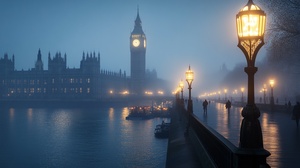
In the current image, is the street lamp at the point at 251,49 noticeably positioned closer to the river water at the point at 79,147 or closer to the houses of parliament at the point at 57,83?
the river water at the point at 79,147

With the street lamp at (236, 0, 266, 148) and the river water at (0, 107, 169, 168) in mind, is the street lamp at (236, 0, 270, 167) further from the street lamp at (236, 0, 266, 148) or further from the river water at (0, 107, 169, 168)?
the river water at (0, 107, 169, 168)

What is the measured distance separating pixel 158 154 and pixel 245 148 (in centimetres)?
4450

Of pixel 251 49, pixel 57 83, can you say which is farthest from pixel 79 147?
pixel 57 83

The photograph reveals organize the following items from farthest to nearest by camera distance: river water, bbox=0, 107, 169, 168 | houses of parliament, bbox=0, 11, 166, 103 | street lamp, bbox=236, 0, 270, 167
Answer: houses of parliament, bbox=0, 11, 166, 103 < river water, bbox=0, 107, 169, 168 < street lamp, bbox=236, 0, 270, 167

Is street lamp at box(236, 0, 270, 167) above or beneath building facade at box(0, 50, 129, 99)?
beneath

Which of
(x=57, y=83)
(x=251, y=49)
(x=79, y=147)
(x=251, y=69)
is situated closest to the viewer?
(x=251, y=69)

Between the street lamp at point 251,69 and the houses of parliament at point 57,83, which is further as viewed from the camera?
the houses of parliament at point 57,83

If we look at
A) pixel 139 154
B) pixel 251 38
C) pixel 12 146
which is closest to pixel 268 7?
pixel 139 154

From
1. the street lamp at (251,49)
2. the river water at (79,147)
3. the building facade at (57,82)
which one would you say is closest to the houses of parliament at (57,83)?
the building facade at (57,82)

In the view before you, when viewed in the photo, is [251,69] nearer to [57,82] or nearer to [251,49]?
[251,49]

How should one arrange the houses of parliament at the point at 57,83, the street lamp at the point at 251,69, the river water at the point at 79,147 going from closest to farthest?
the street lamp at the point at 251,69 → the river water at the point at 79,147 → the houses of parliament at the point at 57,83

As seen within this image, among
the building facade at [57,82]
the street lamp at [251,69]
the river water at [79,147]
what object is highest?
the building facade at [57,82]

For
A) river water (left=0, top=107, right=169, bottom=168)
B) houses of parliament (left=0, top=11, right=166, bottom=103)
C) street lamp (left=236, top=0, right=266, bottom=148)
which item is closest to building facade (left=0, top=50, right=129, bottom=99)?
houses of parliament (left=0, top=11, right=166, bottom=103)

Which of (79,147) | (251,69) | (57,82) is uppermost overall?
(57,82)
